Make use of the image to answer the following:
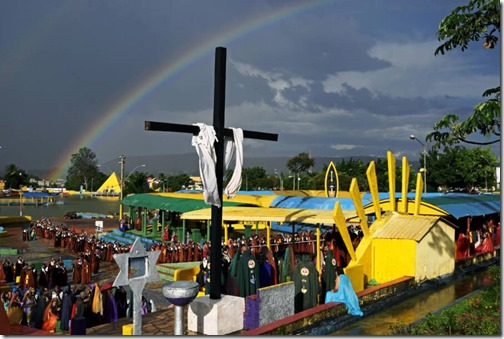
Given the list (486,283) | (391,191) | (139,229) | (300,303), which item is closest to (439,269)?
(486,283)

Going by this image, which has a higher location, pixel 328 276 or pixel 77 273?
pixel 328 276

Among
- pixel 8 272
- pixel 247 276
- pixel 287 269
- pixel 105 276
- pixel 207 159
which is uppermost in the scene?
pixel 207 159

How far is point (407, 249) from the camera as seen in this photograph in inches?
534

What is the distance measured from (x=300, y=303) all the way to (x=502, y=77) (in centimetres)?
560

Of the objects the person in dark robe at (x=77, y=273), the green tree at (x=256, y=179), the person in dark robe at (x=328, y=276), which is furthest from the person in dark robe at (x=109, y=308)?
the green tree at (x=256, y=179)

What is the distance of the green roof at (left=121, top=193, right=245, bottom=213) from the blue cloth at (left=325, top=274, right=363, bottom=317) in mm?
14077

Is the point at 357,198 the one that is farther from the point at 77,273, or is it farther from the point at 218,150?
the point at 77,273

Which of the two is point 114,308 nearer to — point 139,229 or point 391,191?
point 391,191

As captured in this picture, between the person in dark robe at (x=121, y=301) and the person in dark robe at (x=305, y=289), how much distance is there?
4251 mm

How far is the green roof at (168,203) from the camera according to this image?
2606 centimetres

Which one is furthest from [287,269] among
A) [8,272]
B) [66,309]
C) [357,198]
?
[8,272]

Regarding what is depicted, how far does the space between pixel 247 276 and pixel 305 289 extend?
4.15ft

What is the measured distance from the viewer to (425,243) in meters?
13.9

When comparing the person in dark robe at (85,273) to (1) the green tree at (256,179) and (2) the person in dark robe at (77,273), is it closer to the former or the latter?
(2) the person in dark robe at (77,273)
